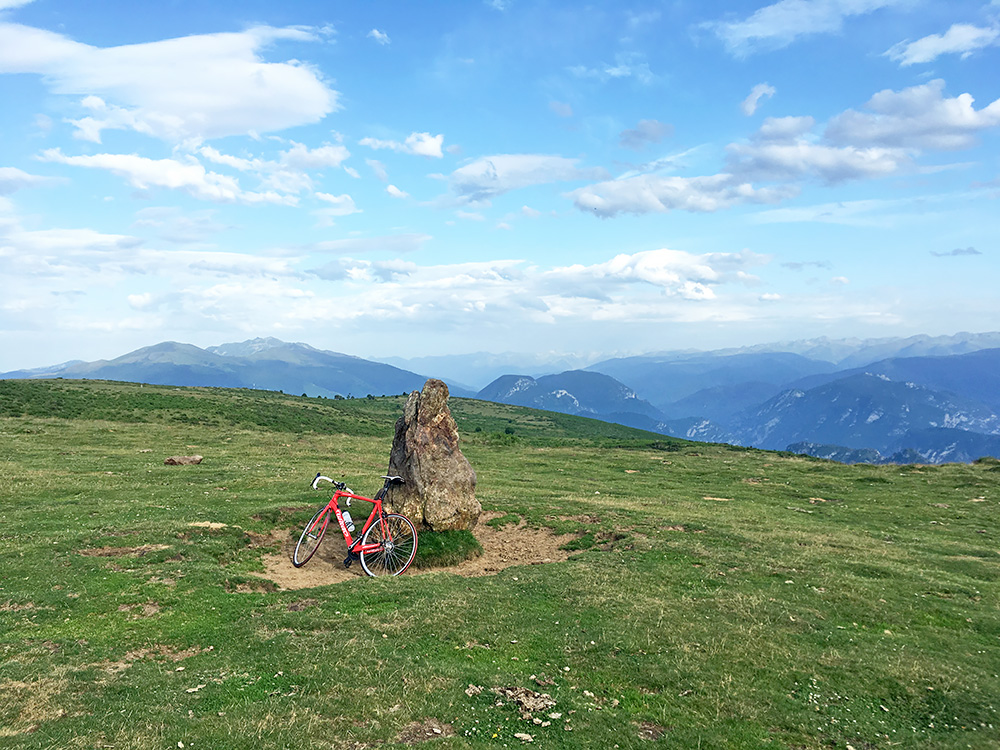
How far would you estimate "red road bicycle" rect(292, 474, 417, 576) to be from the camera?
2097 cm

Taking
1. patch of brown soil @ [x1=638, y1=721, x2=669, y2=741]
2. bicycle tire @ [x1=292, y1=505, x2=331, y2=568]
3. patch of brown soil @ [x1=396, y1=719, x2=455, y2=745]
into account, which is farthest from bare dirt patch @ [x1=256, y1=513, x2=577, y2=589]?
patch of brown soil @ [x1=638, y1=721, x2=669, y2=741]

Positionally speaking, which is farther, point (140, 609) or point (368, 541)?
point (368, 541)

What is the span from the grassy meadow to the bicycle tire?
1367mm

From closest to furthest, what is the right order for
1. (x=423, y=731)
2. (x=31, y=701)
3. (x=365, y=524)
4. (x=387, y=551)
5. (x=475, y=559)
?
(x=423, y=731), (x=31, y=701), (x=365, y=524), (x=387, y=551), (x=475, y=559)

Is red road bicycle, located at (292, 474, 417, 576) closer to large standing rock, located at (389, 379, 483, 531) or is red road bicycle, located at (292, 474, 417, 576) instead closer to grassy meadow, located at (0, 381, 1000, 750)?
grassy meadow, located at (0, 381, 1000, 750)

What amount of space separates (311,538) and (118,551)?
20.3 ft

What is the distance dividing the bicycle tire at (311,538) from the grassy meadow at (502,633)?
137 centimetres

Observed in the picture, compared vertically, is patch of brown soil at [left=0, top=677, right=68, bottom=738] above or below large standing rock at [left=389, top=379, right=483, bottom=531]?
below

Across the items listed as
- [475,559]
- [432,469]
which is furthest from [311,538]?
[475,559]

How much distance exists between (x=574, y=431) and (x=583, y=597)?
123m

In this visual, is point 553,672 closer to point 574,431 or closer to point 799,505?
point 799,505

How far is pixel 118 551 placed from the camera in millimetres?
19625

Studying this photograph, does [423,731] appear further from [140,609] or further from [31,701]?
[140,609]

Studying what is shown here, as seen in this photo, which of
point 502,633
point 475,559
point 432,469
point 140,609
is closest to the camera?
point 502,633
